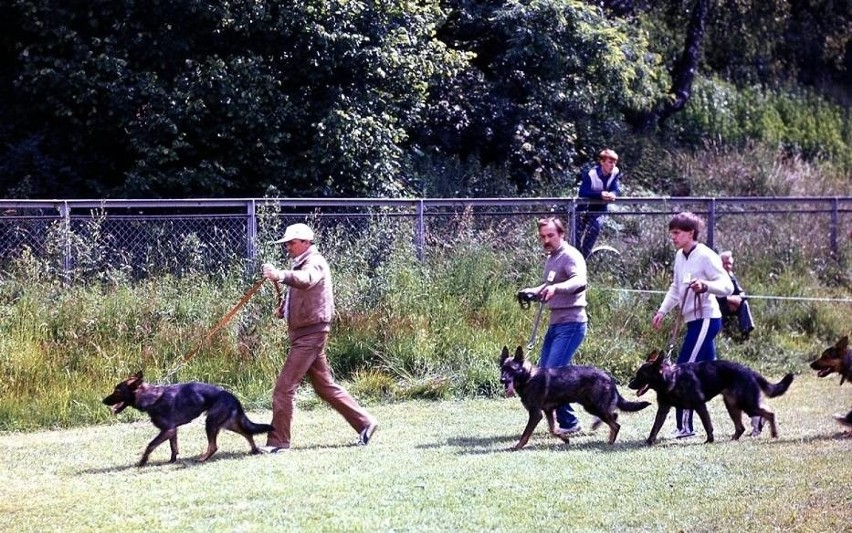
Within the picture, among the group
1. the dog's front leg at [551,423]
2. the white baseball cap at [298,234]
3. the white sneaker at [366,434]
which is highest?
the white baseball cap at [298,234]

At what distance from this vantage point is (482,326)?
14.1 metres

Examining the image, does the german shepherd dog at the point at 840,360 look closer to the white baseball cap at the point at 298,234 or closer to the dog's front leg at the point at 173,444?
the white baseball cap at the point at 298,234

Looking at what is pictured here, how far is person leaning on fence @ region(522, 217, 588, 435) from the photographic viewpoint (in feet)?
32.3

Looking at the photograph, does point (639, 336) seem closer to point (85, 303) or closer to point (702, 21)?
point (85, 303)

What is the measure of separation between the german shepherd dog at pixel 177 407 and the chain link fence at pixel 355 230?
13.5ft

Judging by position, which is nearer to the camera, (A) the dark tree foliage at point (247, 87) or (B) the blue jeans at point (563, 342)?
(B) the blue jeans at point (563, 342)

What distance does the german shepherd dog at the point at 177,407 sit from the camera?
9.21 meters

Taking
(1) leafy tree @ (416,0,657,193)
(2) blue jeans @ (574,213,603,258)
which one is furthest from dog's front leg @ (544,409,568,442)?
(1) leafy tree @ (416,0,657,193)

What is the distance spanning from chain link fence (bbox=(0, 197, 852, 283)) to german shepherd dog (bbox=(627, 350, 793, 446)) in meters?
5.12

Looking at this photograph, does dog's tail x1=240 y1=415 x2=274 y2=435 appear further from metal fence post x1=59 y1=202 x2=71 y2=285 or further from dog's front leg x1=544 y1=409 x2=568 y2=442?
metal fence post x1=59 y1=202 x2=71 y2=285

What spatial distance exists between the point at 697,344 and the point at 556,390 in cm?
135

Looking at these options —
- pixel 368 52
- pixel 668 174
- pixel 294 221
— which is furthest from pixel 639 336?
pixel 668 174

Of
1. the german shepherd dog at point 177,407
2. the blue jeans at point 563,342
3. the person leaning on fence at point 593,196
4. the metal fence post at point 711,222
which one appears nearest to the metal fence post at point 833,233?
the metal fence post at point 711,222

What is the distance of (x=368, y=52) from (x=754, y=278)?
6.67 meters
